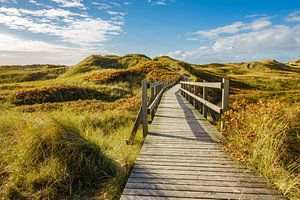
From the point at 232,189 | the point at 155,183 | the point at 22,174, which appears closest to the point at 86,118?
the point at 22,174

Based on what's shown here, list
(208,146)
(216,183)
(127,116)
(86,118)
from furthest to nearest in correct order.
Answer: (127,116) → (86,118) → (208,146) → (216,183)

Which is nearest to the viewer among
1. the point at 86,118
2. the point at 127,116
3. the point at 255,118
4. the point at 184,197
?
the point at 184,197

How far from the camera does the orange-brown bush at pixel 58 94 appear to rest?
2042 centimetres

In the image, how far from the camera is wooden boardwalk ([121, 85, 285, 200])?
10.7 ft

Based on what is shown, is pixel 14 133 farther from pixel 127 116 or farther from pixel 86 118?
pixel 127 116

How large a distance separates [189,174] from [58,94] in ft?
67.5

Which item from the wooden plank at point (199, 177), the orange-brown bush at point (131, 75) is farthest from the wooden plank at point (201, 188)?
the orange-brown bush at point (131, 75)

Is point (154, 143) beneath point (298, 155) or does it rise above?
beneath

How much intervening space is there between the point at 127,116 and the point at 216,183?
839 cm

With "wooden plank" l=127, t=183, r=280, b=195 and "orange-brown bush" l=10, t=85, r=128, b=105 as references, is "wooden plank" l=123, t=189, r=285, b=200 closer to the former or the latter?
"wooden plank" l=127, t=183, r=280, b=195

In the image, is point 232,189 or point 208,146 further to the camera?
point 208,146

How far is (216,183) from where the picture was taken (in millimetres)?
3531

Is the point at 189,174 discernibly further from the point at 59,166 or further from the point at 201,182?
the point at 59,166

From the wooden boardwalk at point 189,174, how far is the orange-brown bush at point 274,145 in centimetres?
21
